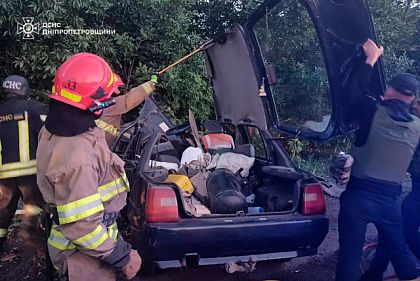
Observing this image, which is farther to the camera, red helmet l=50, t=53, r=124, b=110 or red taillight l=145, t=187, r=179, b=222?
red taillight l=145, t=187, r=179, b=222

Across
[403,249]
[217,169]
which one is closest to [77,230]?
[217,169]

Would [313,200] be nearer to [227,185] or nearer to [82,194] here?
[227,185]

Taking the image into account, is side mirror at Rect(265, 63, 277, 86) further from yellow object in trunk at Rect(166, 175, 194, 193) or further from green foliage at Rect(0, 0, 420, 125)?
yellow object in trunk at Rect(166, 175, 194, 193)

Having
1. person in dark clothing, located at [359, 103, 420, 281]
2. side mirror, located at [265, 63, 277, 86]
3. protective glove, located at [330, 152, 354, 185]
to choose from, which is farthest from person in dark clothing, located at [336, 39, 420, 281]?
side mirror, located at [265, 63, 277, 86]

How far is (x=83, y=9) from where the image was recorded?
5.69 m

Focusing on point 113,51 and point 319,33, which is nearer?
point 319,33

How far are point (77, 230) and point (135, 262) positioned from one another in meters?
0.46

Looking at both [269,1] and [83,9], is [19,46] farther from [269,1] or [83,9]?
[269,1]

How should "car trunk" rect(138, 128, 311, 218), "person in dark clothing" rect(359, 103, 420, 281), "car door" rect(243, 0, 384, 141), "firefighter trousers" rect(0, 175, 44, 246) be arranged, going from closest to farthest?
"car door" rect(243, 0, 384, 141), "car trunk" rect(138, 128, 311, 218), "person in dark clothing" rect(359, 103, 420, 281), "firefighter trousers" rect(0, 175, 44, 246)

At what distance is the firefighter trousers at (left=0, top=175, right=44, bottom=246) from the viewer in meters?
4.10

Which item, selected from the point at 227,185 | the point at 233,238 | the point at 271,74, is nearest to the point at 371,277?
the point at 233,238

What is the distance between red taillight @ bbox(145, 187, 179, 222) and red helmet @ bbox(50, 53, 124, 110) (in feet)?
3.96

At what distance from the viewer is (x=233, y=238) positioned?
3.26 m

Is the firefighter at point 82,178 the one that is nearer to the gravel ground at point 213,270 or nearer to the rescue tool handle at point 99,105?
the rescue tool handle at point 99,105
